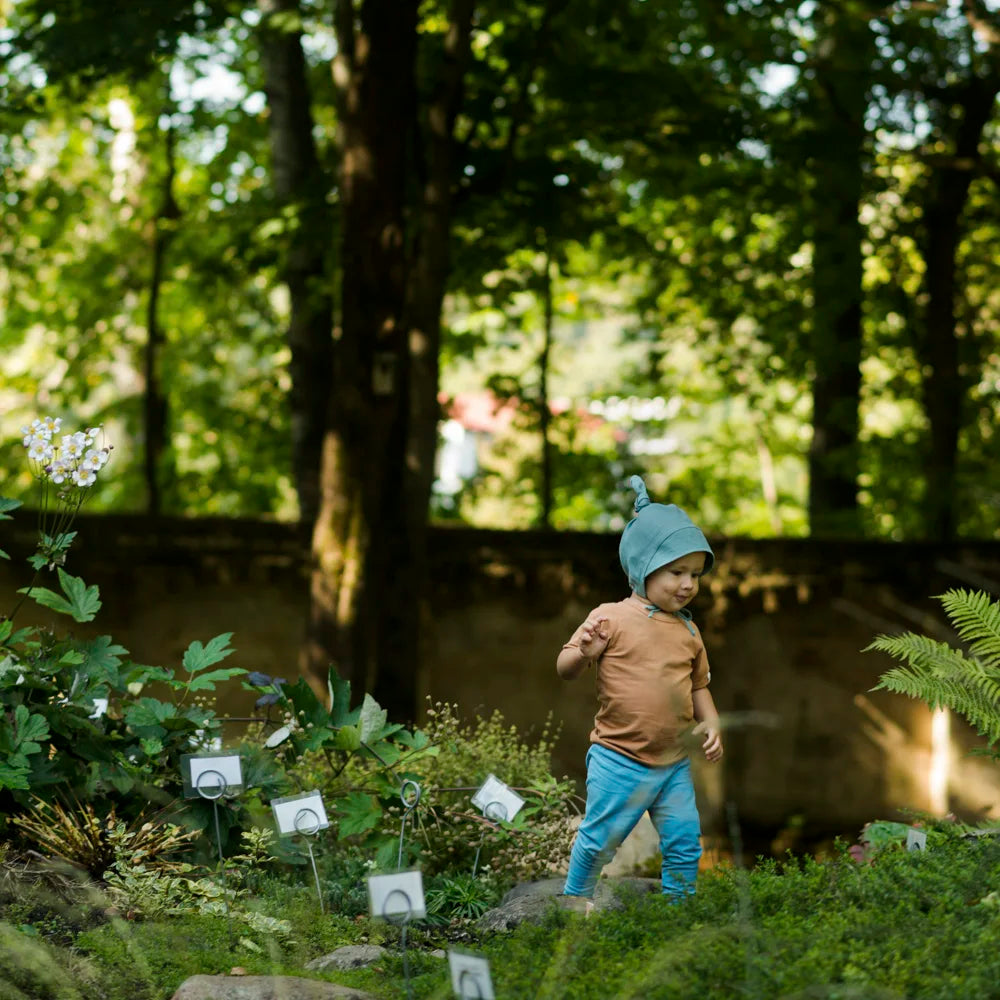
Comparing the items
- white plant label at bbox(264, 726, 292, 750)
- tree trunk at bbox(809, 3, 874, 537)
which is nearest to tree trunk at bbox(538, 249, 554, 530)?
tree trunk at bbox(809, 3, 874, 537)

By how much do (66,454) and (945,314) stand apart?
8.52 m

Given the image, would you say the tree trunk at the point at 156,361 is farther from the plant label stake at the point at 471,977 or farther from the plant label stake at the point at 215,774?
the plant label stake at the point at 471,977

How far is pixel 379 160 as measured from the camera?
751cm

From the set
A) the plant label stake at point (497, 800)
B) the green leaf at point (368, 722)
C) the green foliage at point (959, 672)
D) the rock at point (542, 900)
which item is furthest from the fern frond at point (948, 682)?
the green leaf at point (368, 722)

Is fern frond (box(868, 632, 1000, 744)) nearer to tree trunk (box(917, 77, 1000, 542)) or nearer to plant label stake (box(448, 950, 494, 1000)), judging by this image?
plant label stake (box(448, 950, 494, 1000))

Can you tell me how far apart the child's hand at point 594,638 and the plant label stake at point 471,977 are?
154 centimetres

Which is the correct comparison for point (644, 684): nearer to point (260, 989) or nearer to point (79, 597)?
point (260, 989)

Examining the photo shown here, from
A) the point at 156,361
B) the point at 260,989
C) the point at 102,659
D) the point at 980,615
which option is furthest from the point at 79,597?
the point at 156,361

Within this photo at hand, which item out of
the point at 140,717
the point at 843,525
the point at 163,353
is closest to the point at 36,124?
the point at 163,353

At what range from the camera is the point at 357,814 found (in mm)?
4637

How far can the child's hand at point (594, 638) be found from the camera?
421 centimetres

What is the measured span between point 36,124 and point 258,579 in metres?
6.48

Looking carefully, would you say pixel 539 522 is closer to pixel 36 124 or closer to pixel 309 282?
pixel 309 282

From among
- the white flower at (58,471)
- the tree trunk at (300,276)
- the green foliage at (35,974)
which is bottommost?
the green foliage at (35,974)
